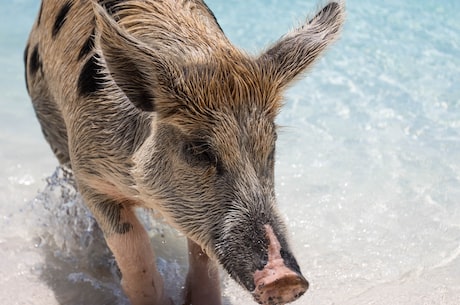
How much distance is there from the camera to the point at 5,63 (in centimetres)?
921

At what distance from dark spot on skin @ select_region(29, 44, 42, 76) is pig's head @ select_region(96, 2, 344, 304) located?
5.35ft

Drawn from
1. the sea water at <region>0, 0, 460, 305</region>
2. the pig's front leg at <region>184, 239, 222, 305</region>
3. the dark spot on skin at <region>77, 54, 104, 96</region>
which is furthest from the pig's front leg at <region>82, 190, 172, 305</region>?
the dark spot on skin at <region>77, 54, 104, 96</region>

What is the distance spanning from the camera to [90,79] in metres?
3.98

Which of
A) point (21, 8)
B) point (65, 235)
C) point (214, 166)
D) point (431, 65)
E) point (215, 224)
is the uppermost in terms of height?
point (214, 166)

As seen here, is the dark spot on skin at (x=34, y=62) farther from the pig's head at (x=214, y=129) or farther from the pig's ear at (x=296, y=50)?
the pig's ear at (x=296, y=50)

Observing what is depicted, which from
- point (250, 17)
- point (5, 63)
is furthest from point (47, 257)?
point (250, 17)

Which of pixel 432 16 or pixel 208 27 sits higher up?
pixel 208 27

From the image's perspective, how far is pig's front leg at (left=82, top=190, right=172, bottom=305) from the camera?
13.7ft

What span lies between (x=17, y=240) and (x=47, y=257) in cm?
27

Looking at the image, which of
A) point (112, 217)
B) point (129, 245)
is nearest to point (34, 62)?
point (112, 217)

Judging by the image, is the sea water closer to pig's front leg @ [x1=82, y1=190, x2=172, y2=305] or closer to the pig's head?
the pig's head

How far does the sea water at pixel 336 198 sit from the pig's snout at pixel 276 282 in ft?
0.97

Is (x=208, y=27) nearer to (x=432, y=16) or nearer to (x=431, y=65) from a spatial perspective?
(x=431, y=65)

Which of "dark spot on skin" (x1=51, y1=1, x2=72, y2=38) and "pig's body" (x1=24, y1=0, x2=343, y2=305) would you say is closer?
"pig's body" (x1=24, y1=0, x2=343, y2=305)
